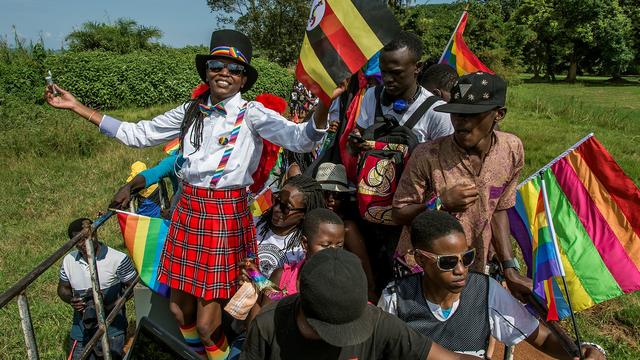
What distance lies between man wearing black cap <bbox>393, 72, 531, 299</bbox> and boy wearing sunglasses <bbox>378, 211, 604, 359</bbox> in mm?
161

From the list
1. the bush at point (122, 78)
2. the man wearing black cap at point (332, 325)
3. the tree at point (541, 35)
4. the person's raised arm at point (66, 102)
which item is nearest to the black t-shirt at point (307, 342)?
the man wearing black cap at point (332, 325)

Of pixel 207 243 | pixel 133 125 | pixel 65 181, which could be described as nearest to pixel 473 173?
pixel 207 243

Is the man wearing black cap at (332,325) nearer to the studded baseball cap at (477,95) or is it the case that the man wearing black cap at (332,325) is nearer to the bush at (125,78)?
the studded baseball cap at (477,95)

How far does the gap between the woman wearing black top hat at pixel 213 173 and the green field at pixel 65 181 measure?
2007mm

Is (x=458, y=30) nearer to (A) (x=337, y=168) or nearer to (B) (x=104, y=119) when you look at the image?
(A) (x=337, y=168)

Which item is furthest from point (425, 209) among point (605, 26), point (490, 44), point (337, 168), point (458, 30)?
point (605, 26)

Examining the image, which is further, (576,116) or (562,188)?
(576,116)

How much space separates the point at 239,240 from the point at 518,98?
19001 mm

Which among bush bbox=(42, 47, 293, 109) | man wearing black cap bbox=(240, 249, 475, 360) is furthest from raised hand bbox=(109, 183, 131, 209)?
bush bbox=(42, 47, 293, 109)

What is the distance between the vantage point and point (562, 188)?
296 cm

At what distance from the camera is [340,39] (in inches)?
91.3

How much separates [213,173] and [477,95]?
4.47 ft

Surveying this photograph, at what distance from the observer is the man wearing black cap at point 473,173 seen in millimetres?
2273

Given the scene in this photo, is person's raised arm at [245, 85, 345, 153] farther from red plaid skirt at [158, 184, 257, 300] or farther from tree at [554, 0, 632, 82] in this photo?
tree at [554, 0, 632, 82]
